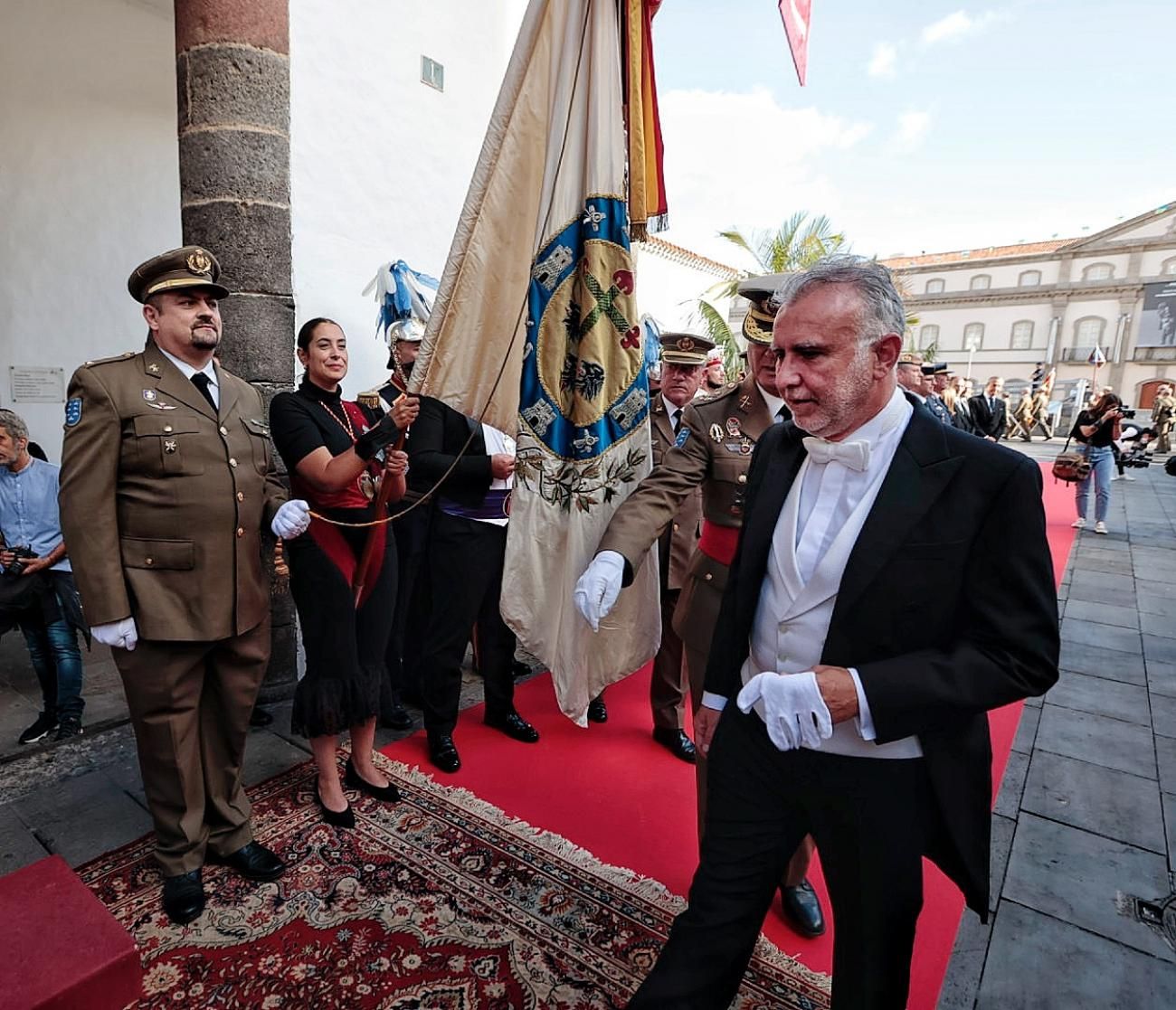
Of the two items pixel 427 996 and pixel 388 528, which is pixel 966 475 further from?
pixel 388 528

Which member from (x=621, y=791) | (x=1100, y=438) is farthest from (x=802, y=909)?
(x=1100, y=438)

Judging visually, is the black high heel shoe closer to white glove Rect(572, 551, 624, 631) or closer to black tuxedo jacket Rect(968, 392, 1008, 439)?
white glove Rect(572, 551, 624, 631)

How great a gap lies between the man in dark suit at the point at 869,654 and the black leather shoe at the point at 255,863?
61.8 inches

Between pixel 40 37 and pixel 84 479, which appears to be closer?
pixel 84 479

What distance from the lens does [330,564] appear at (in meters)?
2.83

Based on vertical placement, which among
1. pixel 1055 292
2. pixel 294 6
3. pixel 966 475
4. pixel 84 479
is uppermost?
pixel 1055 292

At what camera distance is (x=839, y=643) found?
1.54 metres

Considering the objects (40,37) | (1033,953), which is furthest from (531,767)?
(40,37)

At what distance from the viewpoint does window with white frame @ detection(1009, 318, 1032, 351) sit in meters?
44.7

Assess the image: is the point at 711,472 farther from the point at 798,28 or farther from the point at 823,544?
the point at 798,28

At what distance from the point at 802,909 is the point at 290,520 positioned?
2.26m

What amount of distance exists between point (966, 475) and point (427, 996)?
2083 mm

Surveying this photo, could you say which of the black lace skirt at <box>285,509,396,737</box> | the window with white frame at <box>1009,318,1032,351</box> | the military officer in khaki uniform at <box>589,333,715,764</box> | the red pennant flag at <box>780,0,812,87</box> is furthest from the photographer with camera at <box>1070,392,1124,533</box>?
the window with white frame at <box>1009,318,1032,351</box>

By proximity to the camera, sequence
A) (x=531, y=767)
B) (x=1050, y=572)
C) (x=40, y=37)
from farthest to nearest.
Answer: (x=40, y=37) < (x=531, y=767) < (x=1050, y=572)
